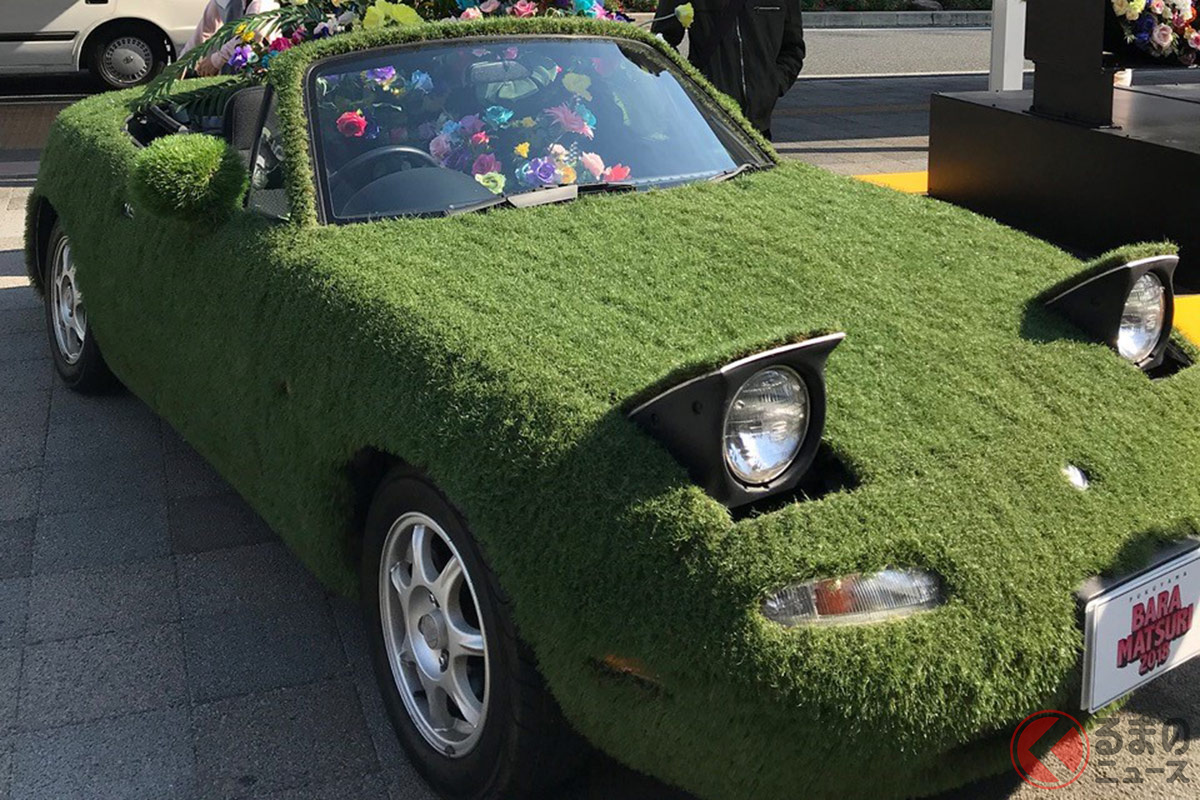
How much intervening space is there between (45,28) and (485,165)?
10.9m

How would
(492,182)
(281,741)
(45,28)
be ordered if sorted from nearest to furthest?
1. (281,741)
2. (492,182)
3. (45,28)

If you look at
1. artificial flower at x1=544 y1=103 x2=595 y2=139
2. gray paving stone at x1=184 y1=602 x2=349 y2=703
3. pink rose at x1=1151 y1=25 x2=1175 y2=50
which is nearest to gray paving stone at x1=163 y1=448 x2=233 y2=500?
gray paving stone at x1=184 y1=602 x2=349 y2=703

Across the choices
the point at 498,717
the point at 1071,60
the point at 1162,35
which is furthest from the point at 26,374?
the point at 1162,35

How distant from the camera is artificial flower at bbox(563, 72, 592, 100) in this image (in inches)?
161

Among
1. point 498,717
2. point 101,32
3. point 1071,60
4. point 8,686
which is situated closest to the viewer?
point 498,717

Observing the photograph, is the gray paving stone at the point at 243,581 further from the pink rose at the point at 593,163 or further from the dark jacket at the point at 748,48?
the dark jacket at the point at 748,48

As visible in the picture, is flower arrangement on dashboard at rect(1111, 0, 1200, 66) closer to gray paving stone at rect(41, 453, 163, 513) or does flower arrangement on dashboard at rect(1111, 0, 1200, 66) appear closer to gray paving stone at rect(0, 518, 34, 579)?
gray paving stone at rect(41, 453, 163, 513)

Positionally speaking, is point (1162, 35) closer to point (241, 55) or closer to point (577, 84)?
point (577, 84)

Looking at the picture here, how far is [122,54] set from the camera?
44.3 ft

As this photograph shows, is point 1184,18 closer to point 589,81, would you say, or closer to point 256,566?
point 589,81

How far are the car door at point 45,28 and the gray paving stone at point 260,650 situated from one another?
35.6ft

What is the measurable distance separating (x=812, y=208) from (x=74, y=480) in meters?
2.81

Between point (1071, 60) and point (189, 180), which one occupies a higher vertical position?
point (189, 180)

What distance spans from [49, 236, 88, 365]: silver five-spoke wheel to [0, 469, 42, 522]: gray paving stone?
68 cm
